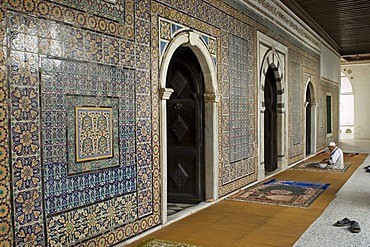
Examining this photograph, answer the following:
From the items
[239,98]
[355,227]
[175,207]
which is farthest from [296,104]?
[355,227]

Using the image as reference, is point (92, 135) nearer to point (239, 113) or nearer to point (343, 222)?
point (343, 222)

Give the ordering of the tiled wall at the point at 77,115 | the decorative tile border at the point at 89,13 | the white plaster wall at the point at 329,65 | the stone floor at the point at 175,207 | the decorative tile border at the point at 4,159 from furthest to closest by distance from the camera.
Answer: the white plaster wall at the point at 329,65 → the stone floor at the point at 175,207 → the decorative tile border at the point at 89,13 → the tiled wall at the point at 77,115 → the decorative tile border at the point at 4,159

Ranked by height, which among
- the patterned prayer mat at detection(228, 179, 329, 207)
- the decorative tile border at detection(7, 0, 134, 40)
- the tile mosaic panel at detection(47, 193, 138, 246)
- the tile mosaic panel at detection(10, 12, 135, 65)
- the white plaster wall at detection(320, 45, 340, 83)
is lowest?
the patterned prayer mat at detection(228, 179, 329, 207)

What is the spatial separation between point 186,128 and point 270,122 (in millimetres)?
3602

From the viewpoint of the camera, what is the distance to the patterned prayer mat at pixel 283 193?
18.9ft

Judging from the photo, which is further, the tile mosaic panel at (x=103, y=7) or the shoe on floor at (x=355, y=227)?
the shoe on floor at (x=355, y=227)

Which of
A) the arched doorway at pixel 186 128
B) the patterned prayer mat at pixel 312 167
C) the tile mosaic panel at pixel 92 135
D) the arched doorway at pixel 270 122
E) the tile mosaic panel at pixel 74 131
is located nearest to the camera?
the tile mosaic panel at pixel 74 131

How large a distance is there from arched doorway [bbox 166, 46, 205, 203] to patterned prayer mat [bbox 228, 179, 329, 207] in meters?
0.70

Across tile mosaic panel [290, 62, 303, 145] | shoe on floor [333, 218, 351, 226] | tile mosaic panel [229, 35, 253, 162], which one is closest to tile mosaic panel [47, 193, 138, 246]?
shoe on floor [333, 218, 351, 226]

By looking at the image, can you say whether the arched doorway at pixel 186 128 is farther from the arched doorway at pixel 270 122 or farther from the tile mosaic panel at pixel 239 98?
the arched doorway at pixel 270 122

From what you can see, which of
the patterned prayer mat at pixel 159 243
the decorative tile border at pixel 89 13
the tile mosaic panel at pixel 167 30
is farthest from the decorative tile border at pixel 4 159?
the tile mosaic panel at pixel 167 30

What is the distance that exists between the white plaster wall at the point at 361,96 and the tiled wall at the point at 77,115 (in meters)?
15.9

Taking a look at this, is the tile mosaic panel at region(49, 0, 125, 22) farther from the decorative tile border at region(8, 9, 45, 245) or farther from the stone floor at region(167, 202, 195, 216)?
the stone floor at region(167, 202, 195, 216)

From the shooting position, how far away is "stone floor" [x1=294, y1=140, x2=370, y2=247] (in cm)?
386
